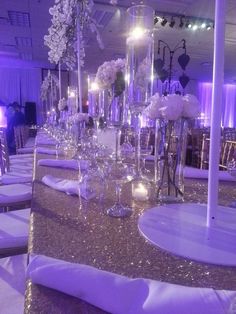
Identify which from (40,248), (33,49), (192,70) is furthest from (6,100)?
(40,248)

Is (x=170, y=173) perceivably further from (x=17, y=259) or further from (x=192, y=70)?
(x=192, y=70)

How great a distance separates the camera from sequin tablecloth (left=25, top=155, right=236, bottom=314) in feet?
1.50

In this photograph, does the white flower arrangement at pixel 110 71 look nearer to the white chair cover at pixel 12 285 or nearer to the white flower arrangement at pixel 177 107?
the white flower arrangement at pixel 177 107

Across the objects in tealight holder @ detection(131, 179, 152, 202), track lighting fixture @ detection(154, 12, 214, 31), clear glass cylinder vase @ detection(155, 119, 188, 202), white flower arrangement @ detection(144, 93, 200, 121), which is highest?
track lighting fixture @ detection(154, 12, 214, 31)

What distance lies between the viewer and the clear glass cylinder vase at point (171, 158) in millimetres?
995

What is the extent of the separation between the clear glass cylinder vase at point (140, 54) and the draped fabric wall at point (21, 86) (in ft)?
35.0

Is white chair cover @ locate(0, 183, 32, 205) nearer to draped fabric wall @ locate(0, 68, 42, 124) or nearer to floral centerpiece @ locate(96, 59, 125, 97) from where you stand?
floral centerpiece @ locate(96, 59, 125, 97)

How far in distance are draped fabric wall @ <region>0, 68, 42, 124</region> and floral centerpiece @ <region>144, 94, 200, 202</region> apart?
10.9 meters

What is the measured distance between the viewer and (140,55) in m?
1.11

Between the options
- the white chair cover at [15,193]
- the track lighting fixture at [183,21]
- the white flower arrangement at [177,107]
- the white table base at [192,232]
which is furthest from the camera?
the track lighting fixture at [183,21]

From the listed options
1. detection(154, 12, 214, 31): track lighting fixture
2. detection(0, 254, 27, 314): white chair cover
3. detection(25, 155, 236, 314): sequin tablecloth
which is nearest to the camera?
detection(25, 155, 236, 314): sequin tablecloth

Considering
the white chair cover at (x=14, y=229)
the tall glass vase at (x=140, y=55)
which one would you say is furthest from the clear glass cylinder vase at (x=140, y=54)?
the white chair cover at (x=14, y=229)

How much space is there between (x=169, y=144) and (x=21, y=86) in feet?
36.8

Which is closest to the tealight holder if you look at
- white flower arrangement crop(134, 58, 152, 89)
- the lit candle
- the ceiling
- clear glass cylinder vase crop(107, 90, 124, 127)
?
the lit candle
